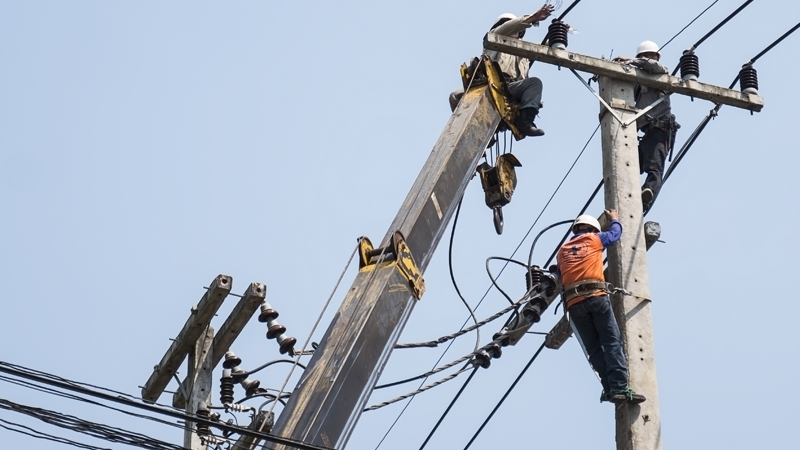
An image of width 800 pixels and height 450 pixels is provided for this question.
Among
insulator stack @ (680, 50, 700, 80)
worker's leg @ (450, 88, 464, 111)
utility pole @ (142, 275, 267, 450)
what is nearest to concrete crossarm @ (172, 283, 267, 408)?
utility pole @ (142, 275, 267, 450)

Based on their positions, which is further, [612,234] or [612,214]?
[612,214]

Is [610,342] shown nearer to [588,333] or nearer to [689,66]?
[588,333]

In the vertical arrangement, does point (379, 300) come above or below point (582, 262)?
below

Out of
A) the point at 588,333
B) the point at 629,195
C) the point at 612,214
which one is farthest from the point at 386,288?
the point at 629,195

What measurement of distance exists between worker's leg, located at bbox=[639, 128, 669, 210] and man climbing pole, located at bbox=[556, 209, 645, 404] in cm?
195

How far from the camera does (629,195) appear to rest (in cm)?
1066

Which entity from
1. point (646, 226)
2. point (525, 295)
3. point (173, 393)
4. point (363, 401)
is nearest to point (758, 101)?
point (646, 226)

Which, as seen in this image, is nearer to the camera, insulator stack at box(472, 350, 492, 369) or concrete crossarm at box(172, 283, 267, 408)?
insulator stack at box(472, 350, 492, 369)

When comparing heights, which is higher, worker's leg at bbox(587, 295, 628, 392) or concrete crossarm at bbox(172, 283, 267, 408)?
concrete crossarm at bbox(172, 283, 267, 408)

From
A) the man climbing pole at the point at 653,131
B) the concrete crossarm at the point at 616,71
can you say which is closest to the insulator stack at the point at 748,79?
the concrete crossarm at the point at 616,71

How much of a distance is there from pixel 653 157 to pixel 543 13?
5.60 ft

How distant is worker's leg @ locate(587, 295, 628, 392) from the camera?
974 cm

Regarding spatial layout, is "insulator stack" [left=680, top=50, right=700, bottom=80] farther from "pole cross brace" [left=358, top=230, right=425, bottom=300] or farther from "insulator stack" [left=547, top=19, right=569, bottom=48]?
"pole cross brace" [left=358, top=230, right=425, bottom=300]

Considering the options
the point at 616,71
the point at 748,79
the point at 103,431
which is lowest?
the point at 103,431
